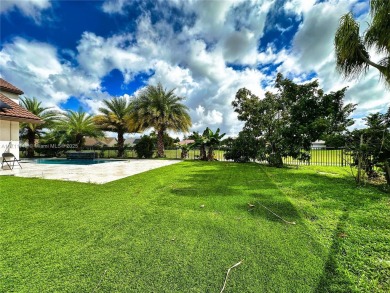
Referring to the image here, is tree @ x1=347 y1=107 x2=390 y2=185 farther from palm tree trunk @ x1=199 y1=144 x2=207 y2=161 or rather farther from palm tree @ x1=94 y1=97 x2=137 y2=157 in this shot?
palm tree @ x1=94 y1=97 x2=137 y2=157

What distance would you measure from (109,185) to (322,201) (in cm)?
612

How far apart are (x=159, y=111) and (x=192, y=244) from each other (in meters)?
16.7

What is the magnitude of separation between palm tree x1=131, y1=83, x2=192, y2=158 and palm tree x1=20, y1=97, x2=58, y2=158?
33.7 ft

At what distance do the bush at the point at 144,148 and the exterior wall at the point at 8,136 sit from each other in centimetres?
1010

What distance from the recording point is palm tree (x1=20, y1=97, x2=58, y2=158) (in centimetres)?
1898

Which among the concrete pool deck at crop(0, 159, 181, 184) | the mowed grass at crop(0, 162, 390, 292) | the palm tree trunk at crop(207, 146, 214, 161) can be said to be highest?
the palm tree trunk at crop(207, 146, 214, 161)

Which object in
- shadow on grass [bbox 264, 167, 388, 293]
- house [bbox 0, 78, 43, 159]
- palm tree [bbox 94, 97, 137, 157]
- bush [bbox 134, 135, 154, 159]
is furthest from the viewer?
palm tree [bbox 94, 97, 137, 157]

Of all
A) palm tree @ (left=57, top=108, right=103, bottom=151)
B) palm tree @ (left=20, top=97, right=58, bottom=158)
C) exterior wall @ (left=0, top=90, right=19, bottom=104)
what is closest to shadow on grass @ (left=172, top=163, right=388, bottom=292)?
exterior wall @ (left=0, top=90, right=19, bottom=104)

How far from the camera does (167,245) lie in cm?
237

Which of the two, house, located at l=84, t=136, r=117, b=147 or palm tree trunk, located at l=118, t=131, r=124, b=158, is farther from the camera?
house, located at l=84, t=136, r=117, b=147

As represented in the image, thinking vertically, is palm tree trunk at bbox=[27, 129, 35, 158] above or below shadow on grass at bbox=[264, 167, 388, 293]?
above

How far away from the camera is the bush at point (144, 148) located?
19192 millimetres

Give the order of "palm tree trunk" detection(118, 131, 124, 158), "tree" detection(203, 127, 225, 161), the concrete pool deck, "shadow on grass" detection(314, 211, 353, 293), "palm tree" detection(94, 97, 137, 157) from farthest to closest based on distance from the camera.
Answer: "palm tree trunk" detection(118, 131, 124, 158) → "palm tree" detection(94, 97, 137, 157) → "tree" detection(203, 127, 225, 161) → the concrete pool deck → "shadow on grass" detection(314, 211, 353, 293)

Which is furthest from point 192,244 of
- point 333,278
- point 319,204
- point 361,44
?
point 361,44
